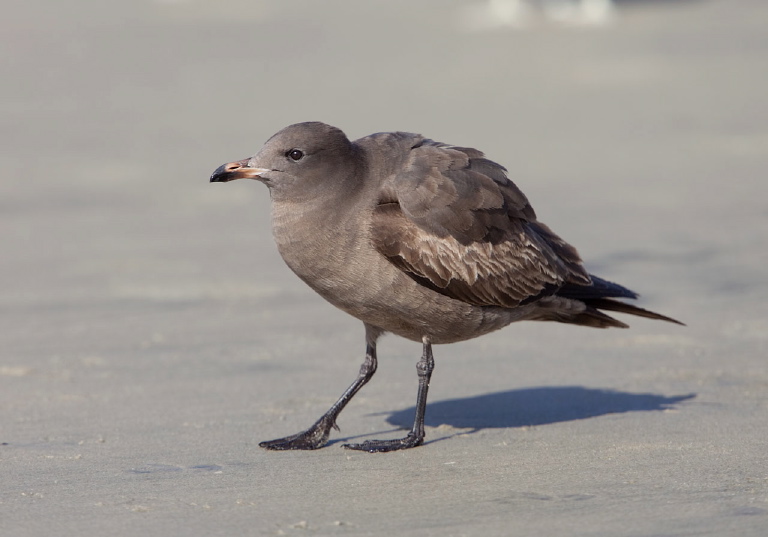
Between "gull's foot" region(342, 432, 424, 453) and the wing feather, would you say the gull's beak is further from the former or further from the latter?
"gull's foot" region(342, 432, 424, 453)

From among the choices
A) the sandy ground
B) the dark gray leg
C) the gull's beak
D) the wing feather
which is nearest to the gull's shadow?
the sandy ground

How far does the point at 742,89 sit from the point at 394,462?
454 inches

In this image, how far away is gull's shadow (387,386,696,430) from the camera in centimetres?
600

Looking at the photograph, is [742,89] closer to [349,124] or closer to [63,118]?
[349,124]

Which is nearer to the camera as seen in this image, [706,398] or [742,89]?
[706,398]

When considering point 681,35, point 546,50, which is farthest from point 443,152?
point 681,35

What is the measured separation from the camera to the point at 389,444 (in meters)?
5.45

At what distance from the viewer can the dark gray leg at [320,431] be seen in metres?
5.44

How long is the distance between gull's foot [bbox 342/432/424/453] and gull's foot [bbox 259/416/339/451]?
0.42 feet

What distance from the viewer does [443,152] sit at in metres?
5.92

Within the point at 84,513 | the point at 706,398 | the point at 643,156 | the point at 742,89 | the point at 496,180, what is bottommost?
the point at 84,513

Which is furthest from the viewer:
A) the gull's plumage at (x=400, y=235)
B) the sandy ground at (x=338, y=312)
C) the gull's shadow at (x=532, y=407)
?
the gull's shadow at (x=532, y=407)

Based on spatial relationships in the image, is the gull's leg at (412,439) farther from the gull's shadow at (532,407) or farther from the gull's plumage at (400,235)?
the gull's shadow at (532,407)

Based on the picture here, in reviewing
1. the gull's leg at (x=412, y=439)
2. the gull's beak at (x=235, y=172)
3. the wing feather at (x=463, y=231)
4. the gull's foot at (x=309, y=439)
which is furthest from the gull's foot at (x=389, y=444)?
the gull's beak at (x=235, y=172)
